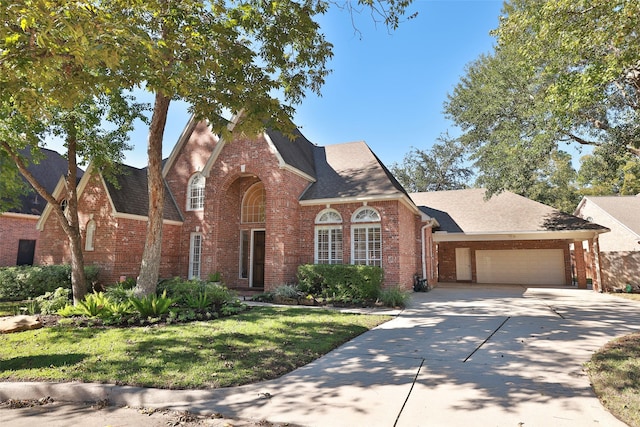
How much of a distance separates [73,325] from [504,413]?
911cm

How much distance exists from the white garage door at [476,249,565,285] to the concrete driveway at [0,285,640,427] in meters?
15.9

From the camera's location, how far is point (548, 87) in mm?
10547

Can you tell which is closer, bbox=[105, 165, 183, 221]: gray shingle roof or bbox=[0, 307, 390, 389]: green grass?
bbox=[0, 307, 390, 389]: green grass

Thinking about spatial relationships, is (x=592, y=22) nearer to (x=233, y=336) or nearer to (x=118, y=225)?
(x=233, y=336)

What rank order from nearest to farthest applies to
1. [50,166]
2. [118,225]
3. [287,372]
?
[287,372]
[118,225]
[50,166]

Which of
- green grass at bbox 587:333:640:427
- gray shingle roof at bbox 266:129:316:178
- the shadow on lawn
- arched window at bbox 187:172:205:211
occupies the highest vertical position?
gray shingle roof at bbox 266:129:316:178

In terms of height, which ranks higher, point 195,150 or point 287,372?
point 195,150

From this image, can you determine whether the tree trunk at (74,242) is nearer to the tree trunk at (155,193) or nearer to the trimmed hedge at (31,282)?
the tree trunk at (155,193)

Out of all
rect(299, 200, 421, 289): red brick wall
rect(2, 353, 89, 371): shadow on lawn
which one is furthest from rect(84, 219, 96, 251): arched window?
rect(2, 353, 89, 371): shadow on lawn

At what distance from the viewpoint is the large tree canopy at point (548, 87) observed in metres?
7.77

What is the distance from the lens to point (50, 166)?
78.1 feet

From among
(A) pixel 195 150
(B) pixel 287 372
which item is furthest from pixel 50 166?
(B) pixel 287 372

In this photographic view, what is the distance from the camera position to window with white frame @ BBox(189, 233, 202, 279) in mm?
16344

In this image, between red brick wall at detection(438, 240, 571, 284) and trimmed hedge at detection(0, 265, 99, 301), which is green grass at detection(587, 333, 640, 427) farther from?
red brick wall at detection(438, 240, 571, 284)
